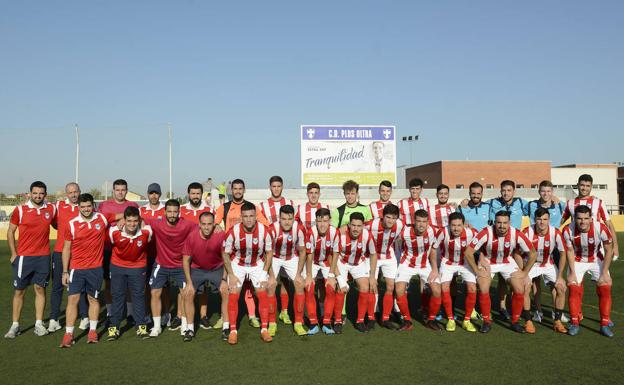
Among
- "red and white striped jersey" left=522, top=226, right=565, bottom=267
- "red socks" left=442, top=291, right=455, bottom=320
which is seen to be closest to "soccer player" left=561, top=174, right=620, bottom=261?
"red and white striped jersey" left=522, top=226, right=565, bottom=267

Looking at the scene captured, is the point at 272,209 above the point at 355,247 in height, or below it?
above

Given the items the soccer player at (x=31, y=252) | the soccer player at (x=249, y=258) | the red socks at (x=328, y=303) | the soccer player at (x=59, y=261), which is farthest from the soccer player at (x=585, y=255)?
the soccer player at (x=31, y=252)

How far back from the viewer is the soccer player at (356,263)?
6000 millimetres

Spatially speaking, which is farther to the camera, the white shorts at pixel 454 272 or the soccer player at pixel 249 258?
the white shorts at pixel 454 272

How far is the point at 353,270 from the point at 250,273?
52.9 inches

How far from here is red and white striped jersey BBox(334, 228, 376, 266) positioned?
6.12 m

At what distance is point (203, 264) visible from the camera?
5883mm

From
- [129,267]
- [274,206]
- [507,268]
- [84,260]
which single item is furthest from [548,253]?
[84,260]

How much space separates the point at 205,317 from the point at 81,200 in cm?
220

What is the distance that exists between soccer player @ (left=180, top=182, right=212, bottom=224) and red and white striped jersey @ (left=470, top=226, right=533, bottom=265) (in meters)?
3.62

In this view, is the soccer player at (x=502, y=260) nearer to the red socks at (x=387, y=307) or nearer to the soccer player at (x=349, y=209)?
the red socks at (x=387, y=307)

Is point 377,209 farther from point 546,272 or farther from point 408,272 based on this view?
point 546,272

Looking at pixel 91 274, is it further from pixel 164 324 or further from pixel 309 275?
pixel 309 275

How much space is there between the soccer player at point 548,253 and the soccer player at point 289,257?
2.90 metres
